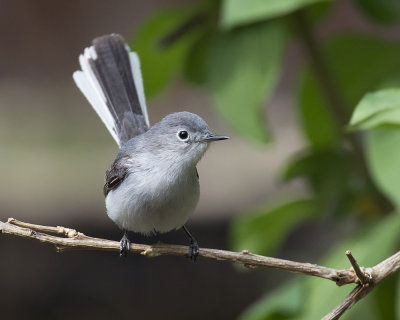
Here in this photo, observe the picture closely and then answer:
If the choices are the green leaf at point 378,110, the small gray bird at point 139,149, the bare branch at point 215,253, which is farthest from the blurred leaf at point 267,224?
the bare branch at point 215,253

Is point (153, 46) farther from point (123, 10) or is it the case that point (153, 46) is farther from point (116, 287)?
point (123, 10)

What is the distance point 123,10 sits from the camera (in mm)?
6051

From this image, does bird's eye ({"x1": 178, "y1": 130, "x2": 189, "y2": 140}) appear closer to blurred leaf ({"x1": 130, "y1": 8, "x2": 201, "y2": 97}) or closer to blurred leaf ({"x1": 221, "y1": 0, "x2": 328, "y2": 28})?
blurred leaf ({"x1": 221, "y1": 0, "x2": 328, "y2": 28})

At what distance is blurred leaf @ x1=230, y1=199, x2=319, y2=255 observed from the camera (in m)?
2.70

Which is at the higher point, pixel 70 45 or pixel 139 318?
pixel 70 45

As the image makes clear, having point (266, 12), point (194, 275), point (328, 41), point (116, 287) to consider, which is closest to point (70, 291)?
point (116, 287)

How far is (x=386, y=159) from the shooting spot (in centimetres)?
215

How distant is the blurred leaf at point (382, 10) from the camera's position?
2.62 m

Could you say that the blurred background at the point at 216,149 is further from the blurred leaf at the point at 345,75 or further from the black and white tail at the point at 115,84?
the black and white tail at the point at 115,84

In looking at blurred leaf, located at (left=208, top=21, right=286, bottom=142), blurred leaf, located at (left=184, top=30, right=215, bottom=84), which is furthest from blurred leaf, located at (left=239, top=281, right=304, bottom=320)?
blurred leaf, located at (left=184, top=30, right=215, bottom=84)

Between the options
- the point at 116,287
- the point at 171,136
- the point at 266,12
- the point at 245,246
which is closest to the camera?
the point at 171,136

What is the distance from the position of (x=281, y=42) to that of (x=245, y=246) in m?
0.75

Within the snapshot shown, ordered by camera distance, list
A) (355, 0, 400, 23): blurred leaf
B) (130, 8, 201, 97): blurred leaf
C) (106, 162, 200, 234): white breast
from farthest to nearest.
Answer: (130, 8, 201, 97): blurred leaf, (355, 0, 400, 23): blurred leaf, (106, 162, 200, 234): white breast

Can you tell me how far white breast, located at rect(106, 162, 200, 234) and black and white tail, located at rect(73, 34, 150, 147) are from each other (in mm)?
333
